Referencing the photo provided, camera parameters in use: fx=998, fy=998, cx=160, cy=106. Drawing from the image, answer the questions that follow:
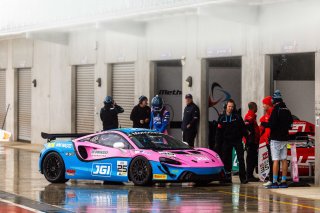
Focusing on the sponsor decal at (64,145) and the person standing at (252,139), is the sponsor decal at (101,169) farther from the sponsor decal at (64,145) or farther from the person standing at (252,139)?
the person standing at (252,139)

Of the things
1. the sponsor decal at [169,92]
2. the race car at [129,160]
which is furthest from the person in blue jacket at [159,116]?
the race car at [129,160]

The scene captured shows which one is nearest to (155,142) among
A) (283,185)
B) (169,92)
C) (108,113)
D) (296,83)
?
(283,185)

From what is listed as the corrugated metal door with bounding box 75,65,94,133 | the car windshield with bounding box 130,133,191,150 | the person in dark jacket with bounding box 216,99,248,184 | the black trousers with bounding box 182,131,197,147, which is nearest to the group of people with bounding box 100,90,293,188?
the person in dark jacket with bounding box 216,99,248,184

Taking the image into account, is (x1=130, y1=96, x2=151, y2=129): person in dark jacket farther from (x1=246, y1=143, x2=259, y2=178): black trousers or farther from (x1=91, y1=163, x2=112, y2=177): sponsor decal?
(x1=91, y1=163, x2=112, y2=177): sponsor decal

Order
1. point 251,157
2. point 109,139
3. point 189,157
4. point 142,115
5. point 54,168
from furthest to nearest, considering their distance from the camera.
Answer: point 142,115
point 251,157
point 54,168
point 109,139
point 189,157

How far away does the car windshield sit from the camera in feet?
63.7

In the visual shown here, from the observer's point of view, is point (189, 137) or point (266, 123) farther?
point (189, 137)

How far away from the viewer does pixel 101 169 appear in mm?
19656

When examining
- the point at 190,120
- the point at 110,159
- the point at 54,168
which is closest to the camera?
the point at 110,159

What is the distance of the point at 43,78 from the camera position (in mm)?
35156

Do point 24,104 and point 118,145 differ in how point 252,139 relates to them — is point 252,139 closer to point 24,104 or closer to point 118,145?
point 118,145

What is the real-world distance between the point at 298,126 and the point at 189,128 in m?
3.81

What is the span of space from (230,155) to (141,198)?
13.6 ft

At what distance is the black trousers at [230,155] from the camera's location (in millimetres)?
20047
